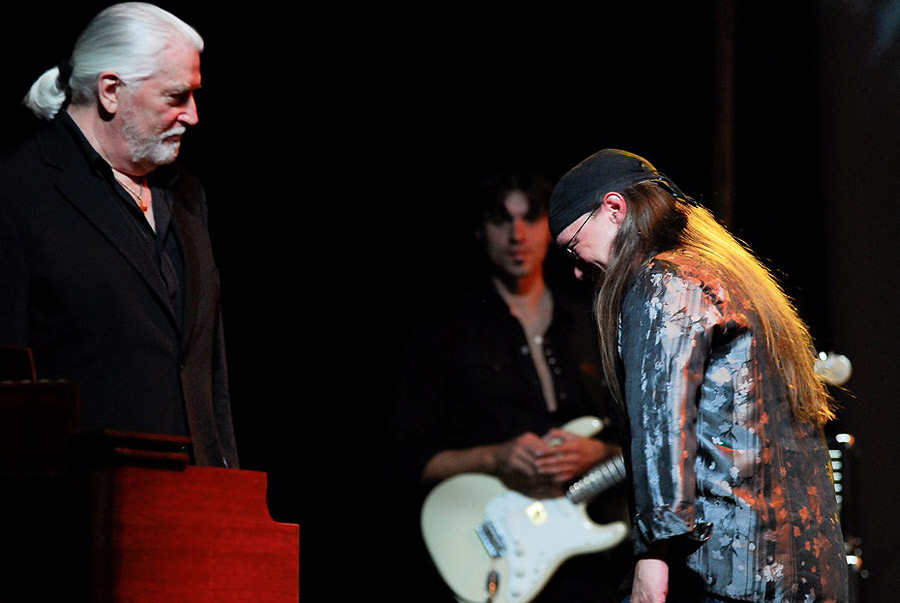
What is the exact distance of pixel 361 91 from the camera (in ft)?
15.3

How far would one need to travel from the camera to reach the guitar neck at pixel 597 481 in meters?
4.37

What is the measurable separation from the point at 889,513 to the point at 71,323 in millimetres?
3371

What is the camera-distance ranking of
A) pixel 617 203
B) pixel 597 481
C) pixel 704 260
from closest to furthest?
pixel 704 260, pixel 617 203, pixel 597 481

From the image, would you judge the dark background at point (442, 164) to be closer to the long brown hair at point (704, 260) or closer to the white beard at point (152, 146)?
the white beard at point (152, 146)

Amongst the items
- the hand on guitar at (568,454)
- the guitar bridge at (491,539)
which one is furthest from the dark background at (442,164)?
the hand on guitar at (568,454)

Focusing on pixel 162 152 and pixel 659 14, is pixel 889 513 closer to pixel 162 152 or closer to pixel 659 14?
pixel 659 14

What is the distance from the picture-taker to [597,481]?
4406 millimetres

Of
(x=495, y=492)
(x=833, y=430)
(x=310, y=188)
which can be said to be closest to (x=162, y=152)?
(x=310, y=188)

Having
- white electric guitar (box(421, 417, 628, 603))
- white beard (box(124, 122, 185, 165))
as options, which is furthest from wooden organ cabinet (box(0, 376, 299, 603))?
white electric guitar (box(421, 417, 628, 603))

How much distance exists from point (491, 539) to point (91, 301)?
236 centimetres

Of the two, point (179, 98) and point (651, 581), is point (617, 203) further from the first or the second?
point (179, 98)

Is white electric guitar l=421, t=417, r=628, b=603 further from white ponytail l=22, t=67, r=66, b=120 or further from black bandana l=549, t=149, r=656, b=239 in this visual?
white ponytail l=22, t=67, r=66, b=120

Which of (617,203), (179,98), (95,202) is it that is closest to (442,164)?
(179,98)

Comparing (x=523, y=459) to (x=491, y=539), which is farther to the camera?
(x=491, y=539)
